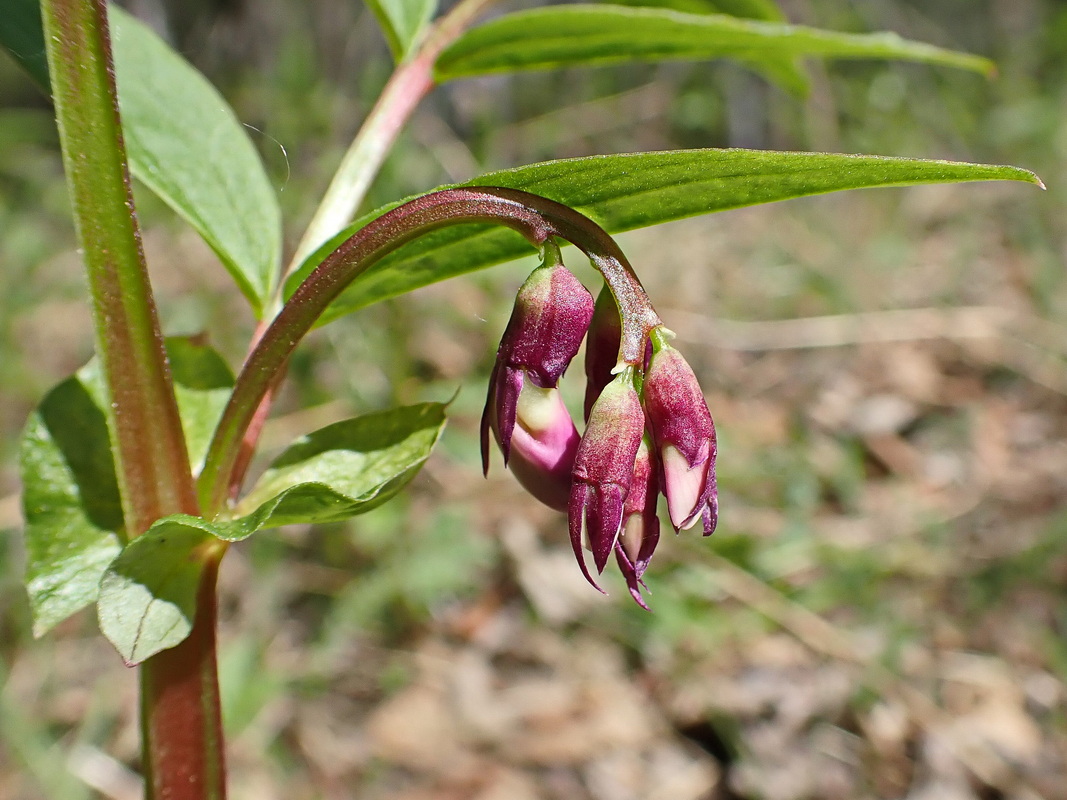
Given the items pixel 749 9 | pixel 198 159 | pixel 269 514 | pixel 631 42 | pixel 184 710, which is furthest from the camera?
pixel 749 9

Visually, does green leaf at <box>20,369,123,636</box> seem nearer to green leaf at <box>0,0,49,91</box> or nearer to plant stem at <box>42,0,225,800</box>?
plant stem at <box>42,0,225,800</box>

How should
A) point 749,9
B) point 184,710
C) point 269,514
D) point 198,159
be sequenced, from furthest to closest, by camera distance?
1. point 749,9
2. point 198,159
3. point 184,710
4. point 269,514

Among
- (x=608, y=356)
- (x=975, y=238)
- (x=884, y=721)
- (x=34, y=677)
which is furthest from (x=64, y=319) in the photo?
(x=975, y=238)

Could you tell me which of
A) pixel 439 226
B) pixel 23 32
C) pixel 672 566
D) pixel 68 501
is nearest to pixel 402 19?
pixel 23 32

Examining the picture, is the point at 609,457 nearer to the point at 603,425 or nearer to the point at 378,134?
the point at 603,425

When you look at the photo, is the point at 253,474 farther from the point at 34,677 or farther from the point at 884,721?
the point at 884,721

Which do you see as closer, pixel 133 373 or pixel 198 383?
pixel 133 373

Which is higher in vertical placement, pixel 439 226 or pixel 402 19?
pixel 402 19
